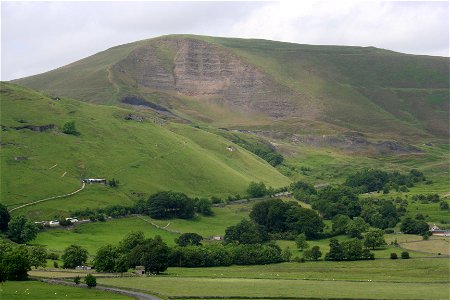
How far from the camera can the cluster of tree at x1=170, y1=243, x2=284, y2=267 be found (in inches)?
6358

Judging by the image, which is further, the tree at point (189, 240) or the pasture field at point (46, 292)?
the tree at point (189, 240)

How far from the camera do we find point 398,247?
18312 cm

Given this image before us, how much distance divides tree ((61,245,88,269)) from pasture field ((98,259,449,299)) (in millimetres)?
17265

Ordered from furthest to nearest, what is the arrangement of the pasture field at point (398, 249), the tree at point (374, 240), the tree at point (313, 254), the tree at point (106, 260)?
1. the tree at point (374, 240)
2. the pasture field at point (398, 249)
3. the tree at point (313, 254)
4. the tree at point (106, 260)

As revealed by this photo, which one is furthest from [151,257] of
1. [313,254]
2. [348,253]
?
[348,253]

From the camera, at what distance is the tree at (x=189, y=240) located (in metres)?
187

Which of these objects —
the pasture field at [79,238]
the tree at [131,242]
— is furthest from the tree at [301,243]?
the tree at [131,242]

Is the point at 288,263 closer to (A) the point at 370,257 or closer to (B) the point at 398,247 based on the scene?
(A) the point at 370,257

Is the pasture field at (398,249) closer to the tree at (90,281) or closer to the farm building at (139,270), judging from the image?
the farm building at (139,270)

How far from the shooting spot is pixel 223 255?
165250mm

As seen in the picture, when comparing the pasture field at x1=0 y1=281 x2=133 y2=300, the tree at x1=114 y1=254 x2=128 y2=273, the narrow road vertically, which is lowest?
the tree at x1=114 y1=254 x2=128 y2=273

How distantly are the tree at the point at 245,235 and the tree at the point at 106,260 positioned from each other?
4769 centimetres

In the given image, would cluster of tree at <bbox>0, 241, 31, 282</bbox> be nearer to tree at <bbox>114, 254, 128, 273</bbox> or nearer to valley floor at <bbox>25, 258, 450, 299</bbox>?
valley floor at <bbox>25, 258, 450, 299</bbox>

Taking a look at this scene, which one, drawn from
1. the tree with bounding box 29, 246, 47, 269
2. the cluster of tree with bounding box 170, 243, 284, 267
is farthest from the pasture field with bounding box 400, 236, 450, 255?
the tree with bounding box 29, 246, 47, 269
